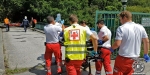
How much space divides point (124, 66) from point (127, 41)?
488mm

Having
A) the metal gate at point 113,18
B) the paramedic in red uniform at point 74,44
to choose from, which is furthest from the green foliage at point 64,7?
the paramedic in red uniform at point 74,44

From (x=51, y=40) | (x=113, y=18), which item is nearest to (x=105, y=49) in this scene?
(x=51, y=40)

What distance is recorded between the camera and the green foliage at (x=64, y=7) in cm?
3019

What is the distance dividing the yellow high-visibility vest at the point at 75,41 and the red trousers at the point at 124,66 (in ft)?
2.82

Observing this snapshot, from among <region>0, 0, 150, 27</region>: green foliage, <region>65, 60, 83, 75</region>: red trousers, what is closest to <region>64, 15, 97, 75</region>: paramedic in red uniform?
<region>65, 60, 83, 75</region>: red trousers

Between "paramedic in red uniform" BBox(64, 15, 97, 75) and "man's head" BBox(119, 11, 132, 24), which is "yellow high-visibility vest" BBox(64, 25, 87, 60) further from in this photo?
"man's head" BBox(119, 11, 132, 24)

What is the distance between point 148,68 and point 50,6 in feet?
83.4

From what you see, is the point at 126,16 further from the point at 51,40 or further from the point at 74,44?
the point at 51,40

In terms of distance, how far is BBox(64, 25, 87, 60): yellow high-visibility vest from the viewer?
5203 millimetres

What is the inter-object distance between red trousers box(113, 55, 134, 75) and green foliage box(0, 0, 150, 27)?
1815 centimetres

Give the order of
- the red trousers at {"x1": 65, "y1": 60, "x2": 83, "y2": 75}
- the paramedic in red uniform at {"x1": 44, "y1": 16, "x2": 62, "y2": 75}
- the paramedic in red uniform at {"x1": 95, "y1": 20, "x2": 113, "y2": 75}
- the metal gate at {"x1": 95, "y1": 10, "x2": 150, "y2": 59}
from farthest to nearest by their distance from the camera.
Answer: the metal gate at {"x1": 95, "y1": 10, "x2": 150, "y2": 59}, the paramedic in red uniform at {"x1": 44, "y1": 16, "x2": 62, "y2": 75}, the paramedic in red uniform at {"x1": 95, "y1": 20, "x2": 113, "y2": 75}, the red trousers at {"x1": 65, "y1": 60, "x2": 83, "y2": 75}

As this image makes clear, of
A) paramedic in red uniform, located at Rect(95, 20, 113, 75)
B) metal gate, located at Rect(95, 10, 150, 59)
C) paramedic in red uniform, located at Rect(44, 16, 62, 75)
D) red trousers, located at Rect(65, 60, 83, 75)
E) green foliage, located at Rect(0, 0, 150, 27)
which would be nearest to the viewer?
red trousers, located at Rect(65, 60, 83, 75)

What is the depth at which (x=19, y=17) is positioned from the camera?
152ft

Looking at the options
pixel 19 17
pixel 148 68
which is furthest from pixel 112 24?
pixel 19 17
